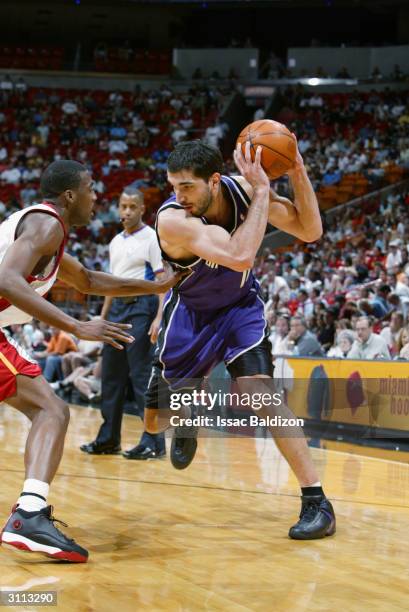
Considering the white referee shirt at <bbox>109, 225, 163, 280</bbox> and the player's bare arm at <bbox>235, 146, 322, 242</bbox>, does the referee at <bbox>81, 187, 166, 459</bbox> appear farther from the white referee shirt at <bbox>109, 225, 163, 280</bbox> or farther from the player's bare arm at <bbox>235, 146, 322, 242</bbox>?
the player's bare arm at <bbox>235, 146, 322, 242</bbox>

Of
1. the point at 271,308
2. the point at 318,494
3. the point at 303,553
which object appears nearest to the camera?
the point at 303,553

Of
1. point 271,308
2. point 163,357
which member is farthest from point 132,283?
point 271,308

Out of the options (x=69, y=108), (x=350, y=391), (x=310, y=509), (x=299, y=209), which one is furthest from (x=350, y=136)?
(x=310, y=509)

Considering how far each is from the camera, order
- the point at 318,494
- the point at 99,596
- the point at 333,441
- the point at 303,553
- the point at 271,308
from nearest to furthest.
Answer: the point at 99,596
the point at 303,553
the point at 318,494
the point at 333,441
the point at 271,308

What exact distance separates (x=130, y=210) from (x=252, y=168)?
8.88 feet

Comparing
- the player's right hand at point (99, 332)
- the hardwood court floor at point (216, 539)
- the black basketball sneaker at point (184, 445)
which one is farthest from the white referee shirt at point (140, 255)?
the player's right hand at point (99, 332)

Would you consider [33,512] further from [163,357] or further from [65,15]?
[65,15]

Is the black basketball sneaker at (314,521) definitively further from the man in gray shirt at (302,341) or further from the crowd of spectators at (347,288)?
the man in gray shirt at (302,341)

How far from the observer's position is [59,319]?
333cm

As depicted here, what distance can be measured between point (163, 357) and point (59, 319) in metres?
1.18

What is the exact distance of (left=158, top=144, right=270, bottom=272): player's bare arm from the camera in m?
3.78

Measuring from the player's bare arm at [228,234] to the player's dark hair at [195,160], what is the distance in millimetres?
127

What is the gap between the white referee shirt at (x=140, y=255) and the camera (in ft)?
21.6

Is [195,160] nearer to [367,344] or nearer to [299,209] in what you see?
[299,209]
